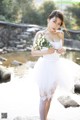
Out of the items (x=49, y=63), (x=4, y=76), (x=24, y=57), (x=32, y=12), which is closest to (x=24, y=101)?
(x=4, y=76)

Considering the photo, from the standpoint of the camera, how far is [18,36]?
49.8 ft

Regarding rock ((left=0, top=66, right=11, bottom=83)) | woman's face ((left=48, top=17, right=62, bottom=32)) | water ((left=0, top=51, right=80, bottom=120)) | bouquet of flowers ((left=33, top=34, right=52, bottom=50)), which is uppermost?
woman's face ((left=48, top=17, right=62, bottom=32))

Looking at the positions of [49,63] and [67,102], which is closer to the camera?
[49,63]

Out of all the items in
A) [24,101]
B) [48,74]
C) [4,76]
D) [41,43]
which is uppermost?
[41,43]

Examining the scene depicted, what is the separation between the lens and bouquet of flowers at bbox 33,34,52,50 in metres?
4.33

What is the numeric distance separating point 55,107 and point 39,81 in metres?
1.59

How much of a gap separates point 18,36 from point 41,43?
10.9 metres

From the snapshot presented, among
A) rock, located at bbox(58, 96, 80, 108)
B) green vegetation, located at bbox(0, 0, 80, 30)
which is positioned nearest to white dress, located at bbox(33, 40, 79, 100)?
rock, located at bbox(58, 96, 80, 108)

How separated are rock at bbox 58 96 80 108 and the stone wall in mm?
7407

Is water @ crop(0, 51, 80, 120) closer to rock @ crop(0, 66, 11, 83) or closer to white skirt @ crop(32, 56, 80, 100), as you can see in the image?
rock @ crop(0, 66, 11, 83)

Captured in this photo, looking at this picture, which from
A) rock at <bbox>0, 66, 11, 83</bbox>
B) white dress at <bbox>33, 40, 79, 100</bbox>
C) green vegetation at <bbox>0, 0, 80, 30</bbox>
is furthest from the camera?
green vegetation at <bbox>0, 0, 80, 30</bbox>

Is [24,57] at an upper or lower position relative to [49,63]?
lower

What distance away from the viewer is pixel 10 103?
6.09m

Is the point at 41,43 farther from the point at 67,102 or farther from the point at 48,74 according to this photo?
the point at 67,102
